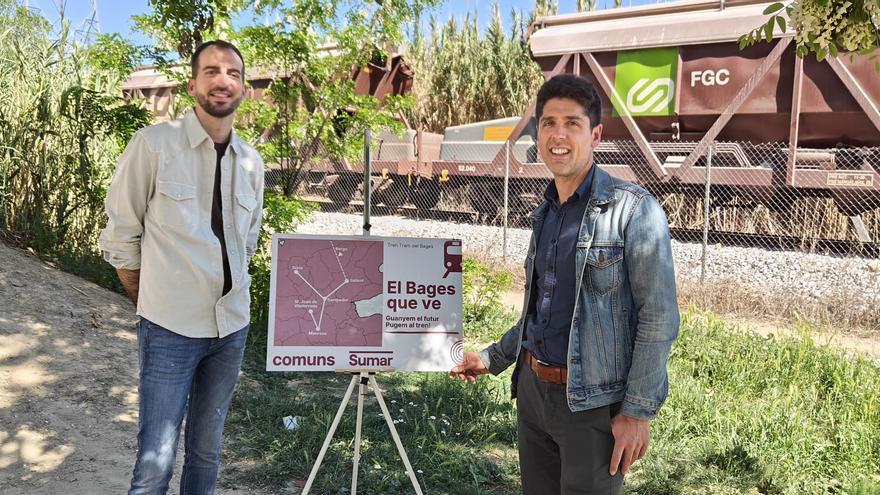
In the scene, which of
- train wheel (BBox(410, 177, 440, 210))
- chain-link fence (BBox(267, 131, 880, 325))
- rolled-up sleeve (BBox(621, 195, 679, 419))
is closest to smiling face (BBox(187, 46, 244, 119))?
rolled-up sleeve (BBox(621, 195, 679, 419))

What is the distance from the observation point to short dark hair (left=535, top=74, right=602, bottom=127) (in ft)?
7.28

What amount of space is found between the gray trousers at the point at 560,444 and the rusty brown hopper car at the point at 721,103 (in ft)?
29.7

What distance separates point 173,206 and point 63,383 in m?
2.78

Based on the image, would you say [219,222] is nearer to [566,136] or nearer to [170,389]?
[170,389]

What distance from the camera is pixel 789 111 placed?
1045 cm

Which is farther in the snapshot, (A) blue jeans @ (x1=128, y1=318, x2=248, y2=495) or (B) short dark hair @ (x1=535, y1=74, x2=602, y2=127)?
(A) blue jeans @ (x1=128, y1=318, x2=248, y2=495)

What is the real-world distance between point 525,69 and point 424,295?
18.5m

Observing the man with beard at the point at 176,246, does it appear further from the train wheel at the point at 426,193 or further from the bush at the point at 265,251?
the train wheel at the point at 426,193

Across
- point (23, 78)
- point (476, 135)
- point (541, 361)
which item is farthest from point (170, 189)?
point (476, 135)

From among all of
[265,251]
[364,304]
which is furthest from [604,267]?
[265,251]

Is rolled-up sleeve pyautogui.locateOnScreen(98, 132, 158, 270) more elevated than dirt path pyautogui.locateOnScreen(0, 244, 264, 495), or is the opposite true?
rolled-up sleeve pyautogui.locateOnScreen(98, 132, 158, 270)

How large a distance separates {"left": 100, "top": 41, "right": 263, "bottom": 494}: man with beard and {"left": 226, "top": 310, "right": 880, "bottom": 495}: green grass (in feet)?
4.66

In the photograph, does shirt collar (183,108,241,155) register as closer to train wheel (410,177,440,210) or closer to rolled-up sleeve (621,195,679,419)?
rolled-up sleeve (621,195,679,419)

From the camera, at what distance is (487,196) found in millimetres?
13578
